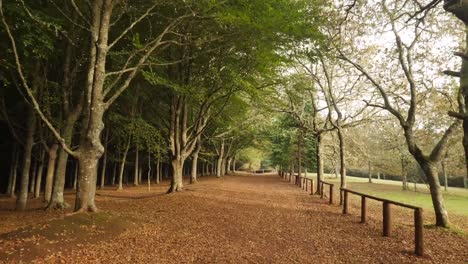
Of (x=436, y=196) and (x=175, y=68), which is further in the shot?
(x=175, y=68)

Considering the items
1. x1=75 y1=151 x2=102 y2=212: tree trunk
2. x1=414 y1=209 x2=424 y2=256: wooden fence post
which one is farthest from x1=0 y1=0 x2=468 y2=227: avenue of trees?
x1=414 y1=209 x2=424 y2=256: wooden fence post

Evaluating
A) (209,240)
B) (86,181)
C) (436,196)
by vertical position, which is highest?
(86,181)

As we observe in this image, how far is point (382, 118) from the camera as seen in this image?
24.6m

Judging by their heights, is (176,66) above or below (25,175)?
above

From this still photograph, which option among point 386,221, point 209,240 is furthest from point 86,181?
point 386,221

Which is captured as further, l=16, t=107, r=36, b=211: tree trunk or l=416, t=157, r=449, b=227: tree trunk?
l=16, t=107, r=36, b=211: tree trunk

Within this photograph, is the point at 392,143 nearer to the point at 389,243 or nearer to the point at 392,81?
the point at 392,81

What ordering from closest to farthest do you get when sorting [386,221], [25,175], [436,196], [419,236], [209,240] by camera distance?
[419,236]
[209,240]
[386,221]
[436,196]
[25,175]

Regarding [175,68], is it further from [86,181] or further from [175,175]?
[86,181]

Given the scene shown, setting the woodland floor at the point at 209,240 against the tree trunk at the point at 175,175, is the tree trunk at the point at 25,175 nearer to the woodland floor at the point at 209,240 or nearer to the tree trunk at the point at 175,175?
the woodland floor at the point at 209,240

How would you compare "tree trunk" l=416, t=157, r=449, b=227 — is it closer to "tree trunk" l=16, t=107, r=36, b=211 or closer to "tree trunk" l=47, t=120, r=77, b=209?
"tree trunk" l=47, t=120, r=77, b=209

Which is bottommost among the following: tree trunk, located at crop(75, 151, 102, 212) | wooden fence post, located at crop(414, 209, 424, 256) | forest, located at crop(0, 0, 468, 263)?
wooden fence post, located at crop(414, 209, 424, 256)

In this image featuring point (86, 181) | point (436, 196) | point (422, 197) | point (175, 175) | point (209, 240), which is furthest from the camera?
point (422, 197)

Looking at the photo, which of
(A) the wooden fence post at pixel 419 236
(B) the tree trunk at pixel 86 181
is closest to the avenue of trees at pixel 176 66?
(B) the tree trunk at pixel 86 181
